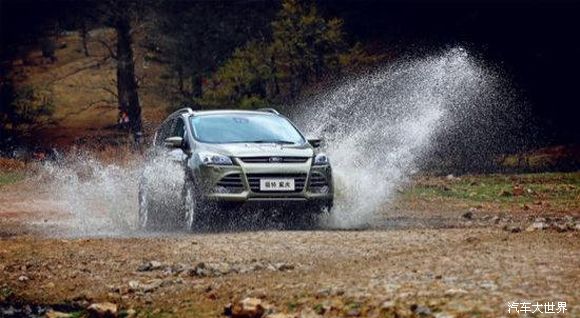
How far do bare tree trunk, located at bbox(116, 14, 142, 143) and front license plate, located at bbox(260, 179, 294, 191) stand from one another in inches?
1139

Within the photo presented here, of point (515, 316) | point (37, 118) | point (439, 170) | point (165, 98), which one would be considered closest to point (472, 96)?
point (439, 170)

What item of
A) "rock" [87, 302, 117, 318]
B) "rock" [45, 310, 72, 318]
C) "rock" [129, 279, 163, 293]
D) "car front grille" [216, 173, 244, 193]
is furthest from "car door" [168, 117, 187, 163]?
"rock" [87, 302, 117, 318]

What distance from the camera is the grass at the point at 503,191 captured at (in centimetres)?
1840

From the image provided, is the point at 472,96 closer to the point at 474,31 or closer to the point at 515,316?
the point at 474,31

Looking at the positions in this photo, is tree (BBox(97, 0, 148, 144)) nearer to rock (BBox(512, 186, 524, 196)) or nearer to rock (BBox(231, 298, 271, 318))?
rock (BBox(512, 186, 524, 196))

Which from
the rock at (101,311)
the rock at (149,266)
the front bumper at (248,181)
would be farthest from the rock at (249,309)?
the front bumper at (248,181)

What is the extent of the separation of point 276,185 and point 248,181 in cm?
38

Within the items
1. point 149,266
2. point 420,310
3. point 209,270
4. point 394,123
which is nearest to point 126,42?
point 394,123

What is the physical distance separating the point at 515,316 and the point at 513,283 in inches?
46.1

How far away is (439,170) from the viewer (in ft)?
91.9

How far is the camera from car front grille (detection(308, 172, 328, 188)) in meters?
13.3

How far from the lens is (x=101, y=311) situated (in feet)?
26.3

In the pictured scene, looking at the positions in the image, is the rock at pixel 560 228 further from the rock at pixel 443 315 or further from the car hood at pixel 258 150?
the rock at pixel 443 315

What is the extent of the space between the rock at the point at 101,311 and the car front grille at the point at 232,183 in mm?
4949
